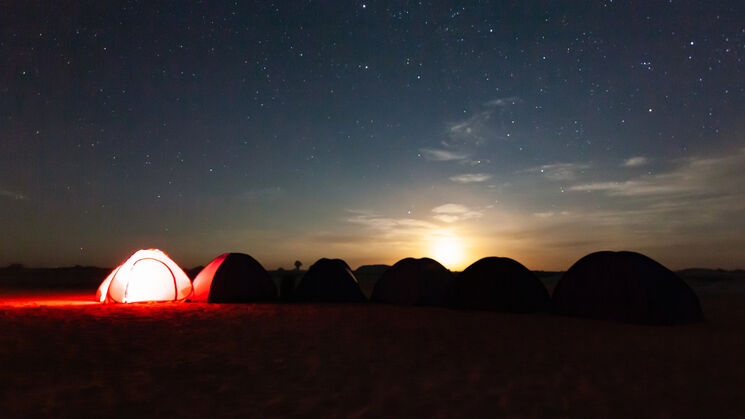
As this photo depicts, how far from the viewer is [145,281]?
58.0 feet

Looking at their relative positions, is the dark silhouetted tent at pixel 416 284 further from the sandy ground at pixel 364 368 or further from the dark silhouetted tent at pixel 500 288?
the sandy ground at pixel 364 368

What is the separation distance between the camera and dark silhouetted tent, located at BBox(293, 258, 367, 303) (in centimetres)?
1795

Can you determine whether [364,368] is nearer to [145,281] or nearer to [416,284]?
[416,284]

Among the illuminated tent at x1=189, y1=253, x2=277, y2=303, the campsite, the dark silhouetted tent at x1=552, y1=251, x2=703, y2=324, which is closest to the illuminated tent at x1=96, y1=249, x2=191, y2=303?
the illuminated tent at x1=189, y1=253, x2=277, y2=303

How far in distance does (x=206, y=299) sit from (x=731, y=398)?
1542 centimetres

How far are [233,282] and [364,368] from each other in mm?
11433

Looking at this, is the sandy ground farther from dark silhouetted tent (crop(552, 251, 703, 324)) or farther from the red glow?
the red glow

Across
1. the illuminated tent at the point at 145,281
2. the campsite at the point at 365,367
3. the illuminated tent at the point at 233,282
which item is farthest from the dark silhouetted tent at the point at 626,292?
the illuminated tent at the point at 145,281

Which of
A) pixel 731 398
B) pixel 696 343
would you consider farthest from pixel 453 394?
pixel 696 343

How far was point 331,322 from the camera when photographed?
39.1 ft

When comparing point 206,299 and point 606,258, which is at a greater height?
point 606,258

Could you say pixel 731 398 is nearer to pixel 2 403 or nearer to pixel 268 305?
pixel 2 403

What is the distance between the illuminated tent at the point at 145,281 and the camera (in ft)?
56.1

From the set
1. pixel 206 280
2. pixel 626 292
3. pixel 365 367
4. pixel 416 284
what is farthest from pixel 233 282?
pixel 626 292
